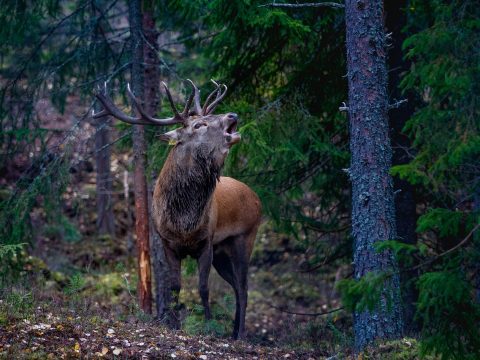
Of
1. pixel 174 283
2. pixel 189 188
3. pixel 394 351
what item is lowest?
pixel 394 351

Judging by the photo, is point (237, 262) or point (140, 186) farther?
point (140, 186)

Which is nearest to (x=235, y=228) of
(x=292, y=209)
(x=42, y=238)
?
(x=292, y=209)

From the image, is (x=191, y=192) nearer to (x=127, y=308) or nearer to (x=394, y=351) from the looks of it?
(x=127, y=308)

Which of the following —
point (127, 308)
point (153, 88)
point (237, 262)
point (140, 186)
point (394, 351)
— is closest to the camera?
point (394, 351)

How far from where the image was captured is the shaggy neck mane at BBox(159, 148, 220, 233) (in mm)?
8930

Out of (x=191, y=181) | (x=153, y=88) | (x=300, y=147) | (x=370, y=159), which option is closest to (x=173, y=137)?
(x=191, y=181)

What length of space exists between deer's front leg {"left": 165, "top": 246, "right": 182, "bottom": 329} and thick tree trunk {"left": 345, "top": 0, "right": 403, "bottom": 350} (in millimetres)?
2393

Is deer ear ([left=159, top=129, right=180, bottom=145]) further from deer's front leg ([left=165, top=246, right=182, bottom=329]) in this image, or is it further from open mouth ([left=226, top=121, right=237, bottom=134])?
deer's front leg ([left=165, top=246, right=182, bottom=329])

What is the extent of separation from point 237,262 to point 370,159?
3472mm

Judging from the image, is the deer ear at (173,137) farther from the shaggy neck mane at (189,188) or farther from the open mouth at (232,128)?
the open mouth at (232,128)

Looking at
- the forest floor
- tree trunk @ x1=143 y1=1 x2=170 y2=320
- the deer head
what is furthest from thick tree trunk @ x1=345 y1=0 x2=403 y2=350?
tree trunk @ x1=143 y1=1 x2=170 y2=320

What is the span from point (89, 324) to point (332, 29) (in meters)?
5.71

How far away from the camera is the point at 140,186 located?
11.1 meters

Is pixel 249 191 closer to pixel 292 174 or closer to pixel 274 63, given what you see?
pixel 292 174
